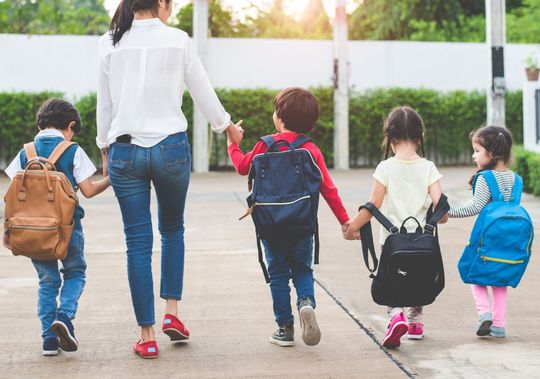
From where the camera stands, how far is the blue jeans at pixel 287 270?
533cm

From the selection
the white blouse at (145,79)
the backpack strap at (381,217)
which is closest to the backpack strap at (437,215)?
the backpack strap at (381,217)

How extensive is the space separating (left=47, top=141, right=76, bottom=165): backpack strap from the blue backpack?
221 cm

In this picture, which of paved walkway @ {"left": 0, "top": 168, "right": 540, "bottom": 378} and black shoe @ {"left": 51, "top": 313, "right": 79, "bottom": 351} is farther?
black shoe @ {"left": 51, "top": 313, "right": 79, "bottom": 351}

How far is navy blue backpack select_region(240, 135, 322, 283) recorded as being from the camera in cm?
519

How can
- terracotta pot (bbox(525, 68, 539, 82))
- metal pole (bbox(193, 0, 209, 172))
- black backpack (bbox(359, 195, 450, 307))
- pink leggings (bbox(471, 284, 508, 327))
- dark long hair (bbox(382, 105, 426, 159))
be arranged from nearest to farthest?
black backpack (bbox(359, 195, 450, 307)) → dark long hair (bbox(382, 105, 426, 159)) → pink leggings (bbox(471, 284, 508, 327)) → terracotta pot (bbox(525, 68, 539, 82)) → metal pole (bbox(193, 0, 209, 172))

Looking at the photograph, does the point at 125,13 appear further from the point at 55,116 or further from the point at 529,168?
the point at 529,168

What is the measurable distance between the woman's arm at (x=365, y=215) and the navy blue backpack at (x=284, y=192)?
0.22 meters

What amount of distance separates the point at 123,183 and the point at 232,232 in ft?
19.4

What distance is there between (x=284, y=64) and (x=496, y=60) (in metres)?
9.16

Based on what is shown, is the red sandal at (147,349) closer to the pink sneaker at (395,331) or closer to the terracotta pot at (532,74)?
the pink sneaker at (395,331)

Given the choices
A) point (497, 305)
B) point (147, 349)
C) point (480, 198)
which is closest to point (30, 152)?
point (147, 349)

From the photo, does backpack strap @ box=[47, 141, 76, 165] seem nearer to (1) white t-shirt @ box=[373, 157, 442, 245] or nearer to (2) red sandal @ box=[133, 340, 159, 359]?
(2) red sandal @ box=[133, 340, 159, 359]

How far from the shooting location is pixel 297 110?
209 inches

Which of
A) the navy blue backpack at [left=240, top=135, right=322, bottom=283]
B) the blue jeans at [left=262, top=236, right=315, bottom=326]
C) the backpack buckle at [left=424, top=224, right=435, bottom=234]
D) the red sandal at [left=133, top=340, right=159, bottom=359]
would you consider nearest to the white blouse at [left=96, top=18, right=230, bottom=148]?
the navy blue backpack at [left=240, top=135, right=322, bottom=283]
